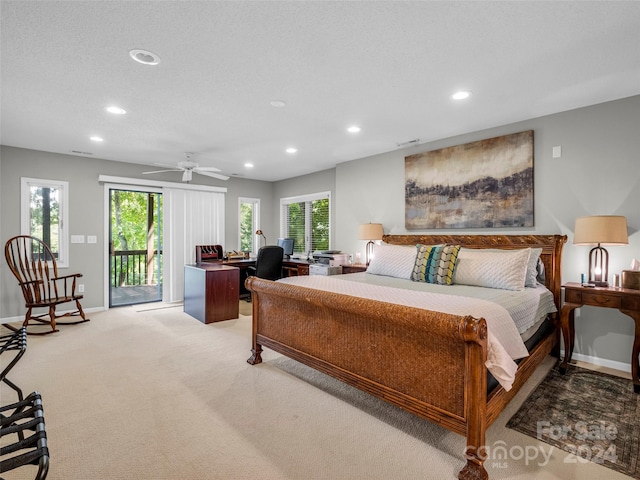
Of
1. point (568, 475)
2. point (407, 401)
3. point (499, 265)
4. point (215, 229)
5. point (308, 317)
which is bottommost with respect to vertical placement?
point (568, 475)

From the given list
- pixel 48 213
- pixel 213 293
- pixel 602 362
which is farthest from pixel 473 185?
pixel 48 213

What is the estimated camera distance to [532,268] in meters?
2.99

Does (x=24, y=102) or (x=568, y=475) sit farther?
(x=24, y=102)

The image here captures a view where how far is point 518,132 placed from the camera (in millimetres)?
3439

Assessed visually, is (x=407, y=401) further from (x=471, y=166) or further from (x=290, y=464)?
(x=471, y=166)

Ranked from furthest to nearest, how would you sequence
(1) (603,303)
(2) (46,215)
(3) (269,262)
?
1. (3) (269,262)
2. (2) (46,215)
3. (1) (603,303)

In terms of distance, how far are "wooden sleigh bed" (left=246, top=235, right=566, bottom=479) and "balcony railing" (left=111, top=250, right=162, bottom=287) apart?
4.89 meters

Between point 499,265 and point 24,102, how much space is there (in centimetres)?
455

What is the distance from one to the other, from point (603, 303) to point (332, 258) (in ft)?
10.3

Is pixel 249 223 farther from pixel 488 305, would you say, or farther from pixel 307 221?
pixel 488 305

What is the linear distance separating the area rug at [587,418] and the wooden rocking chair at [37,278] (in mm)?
5030

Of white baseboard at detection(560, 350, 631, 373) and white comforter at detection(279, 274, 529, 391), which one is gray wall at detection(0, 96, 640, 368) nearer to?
white baseboard at detection(560, 350, 631, 373)

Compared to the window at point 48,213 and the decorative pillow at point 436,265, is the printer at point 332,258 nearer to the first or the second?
the decorative pillow at point 436,265

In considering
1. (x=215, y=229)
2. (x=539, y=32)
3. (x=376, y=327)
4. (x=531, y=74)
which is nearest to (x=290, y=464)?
(x=376, y=327)
